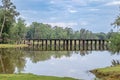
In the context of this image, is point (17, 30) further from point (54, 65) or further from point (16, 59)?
point (54, 65)

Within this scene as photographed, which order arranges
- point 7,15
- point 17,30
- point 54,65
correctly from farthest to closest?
point 17,30 → point 7,15 → point 54,65

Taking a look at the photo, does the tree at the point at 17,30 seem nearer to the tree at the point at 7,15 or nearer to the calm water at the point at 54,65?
the tree at the point at 7,15

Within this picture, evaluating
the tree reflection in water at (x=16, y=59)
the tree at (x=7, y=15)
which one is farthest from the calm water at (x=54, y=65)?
the tree at (x=7, y=15)

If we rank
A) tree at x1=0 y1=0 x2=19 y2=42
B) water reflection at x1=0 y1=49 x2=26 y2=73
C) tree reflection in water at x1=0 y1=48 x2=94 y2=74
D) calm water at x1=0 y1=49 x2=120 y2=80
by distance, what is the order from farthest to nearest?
tree at x1=0 y1=0 x2=19 y2=42 < tree reflection in water at x1=0 y1=48 x2=94 y2=74 < water reflection at x1=0 y1=49 x2=26 y2=73 < calm water at x1=0 y1=49 x2=120 y2=80

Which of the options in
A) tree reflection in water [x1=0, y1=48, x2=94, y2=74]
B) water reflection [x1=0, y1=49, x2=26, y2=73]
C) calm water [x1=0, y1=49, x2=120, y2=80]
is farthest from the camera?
tree reflection in water [x1=0, y1=48, x2=94, y2=74]

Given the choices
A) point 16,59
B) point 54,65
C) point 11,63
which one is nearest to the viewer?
point 54,65

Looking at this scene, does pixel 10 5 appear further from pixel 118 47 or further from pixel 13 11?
pixel 118 47

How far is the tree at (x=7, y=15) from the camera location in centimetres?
10681

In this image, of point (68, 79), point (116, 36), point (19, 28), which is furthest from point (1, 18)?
point (68, 79)

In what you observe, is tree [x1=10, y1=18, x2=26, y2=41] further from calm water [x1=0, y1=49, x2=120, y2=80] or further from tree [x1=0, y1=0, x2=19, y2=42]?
calm water [x1=0, y1=49, x2=120, y2=80]

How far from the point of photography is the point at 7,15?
107438mm

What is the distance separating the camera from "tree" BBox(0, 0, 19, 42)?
107m

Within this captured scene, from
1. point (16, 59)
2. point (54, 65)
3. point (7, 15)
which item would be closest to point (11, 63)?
point (54, 65)

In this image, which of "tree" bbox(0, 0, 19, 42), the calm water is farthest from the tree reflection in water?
"tree" bbox(0, 0, 19, 42)
